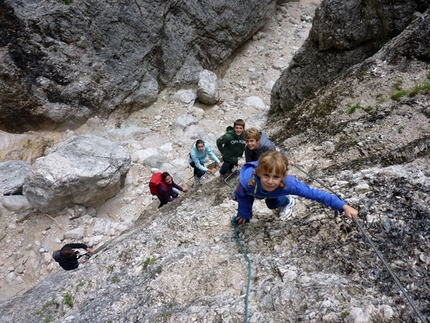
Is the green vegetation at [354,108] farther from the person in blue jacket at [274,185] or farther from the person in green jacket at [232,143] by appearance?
the person in blue jacket at [274,185]

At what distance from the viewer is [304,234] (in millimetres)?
3707

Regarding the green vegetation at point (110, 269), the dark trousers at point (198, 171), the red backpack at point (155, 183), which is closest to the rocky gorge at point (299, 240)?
the green vegetation at point (110, 269)

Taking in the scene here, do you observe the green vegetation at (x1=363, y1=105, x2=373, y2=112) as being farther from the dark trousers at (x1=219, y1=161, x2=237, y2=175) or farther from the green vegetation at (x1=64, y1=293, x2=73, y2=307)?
the green vegetation at (x1=64, y1=293, x2=73, y2=307)

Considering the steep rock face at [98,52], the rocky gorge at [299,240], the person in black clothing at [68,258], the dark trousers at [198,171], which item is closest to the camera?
the rocky gorge at [299,240]

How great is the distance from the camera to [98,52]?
1229 centimetres

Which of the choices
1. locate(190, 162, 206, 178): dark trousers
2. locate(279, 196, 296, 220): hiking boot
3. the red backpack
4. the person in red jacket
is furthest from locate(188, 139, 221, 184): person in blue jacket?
locate(279, 196, 296, 220): hiking boot

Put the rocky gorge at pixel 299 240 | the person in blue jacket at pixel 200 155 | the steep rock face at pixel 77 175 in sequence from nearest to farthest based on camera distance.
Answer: the rocky gorge at pixel 299 240 < the person in blue jacket at pixel 200 155 < the steep rock face at pixel 77 175

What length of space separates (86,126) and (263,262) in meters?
11.7

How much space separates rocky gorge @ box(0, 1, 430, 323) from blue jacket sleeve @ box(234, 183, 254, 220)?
306mm

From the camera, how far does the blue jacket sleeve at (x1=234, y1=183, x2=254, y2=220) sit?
3.72 m

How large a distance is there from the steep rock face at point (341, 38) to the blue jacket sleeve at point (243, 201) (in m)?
6.86

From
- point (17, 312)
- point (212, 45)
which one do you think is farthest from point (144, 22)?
point (17, 312)

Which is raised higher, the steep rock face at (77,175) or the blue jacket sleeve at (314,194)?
the blue jacket sleeve at (314,194)

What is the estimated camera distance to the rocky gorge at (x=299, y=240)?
2.94 m
